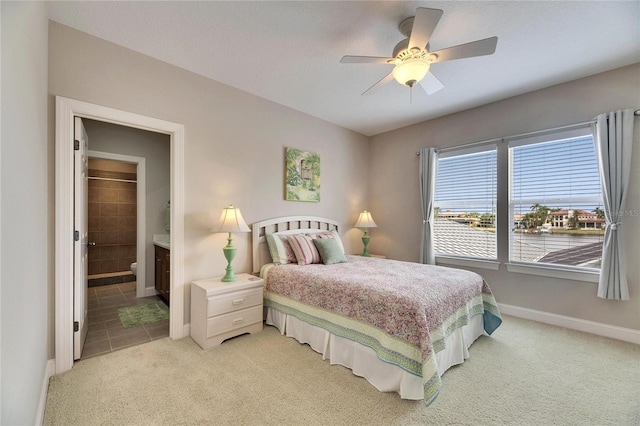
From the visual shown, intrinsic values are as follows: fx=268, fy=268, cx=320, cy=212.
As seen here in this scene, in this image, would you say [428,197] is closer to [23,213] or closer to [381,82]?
[381,82]

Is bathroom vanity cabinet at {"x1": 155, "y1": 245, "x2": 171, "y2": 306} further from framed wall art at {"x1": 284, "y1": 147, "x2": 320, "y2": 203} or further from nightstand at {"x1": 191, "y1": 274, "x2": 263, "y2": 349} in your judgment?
framed wall art at {"x1": 284, "y1": 147, "x2": 320, "y2": 203}

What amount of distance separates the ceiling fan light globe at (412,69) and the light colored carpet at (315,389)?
2.32 m

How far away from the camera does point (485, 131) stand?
368 centimetres

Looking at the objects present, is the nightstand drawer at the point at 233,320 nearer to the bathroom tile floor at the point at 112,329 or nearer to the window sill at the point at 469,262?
the bathroom tile floor at the point at 112,329

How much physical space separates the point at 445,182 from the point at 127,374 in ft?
14.3

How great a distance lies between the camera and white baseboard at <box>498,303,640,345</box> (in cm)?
270

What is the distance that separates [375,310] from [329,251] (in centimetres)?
133

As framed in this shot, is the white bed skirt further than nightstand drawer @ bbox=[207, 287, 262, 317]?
No

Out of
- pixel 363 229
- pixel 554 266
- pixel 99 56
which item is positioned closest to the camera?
pixel 99 56

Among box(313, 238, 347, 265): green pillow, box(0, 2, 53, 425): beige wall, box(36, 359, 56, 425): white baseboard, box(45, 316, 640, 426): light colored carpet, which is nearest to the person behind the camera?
box(0, 2, 53, 425): beige wall

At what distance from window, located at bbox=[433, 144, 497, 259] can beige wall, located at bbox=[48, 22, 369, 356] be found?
1805 mm

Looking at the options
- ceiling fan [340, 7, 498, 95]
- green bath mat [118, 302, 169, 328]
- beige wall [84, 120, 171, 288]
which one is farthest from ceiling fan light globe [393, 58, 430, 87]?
beige wall [84, 120, 171, 288]

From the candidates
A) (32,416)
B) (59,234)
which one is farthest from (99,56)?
(32,416)

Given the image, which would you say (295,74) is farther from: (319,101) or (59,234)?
(59,234)
